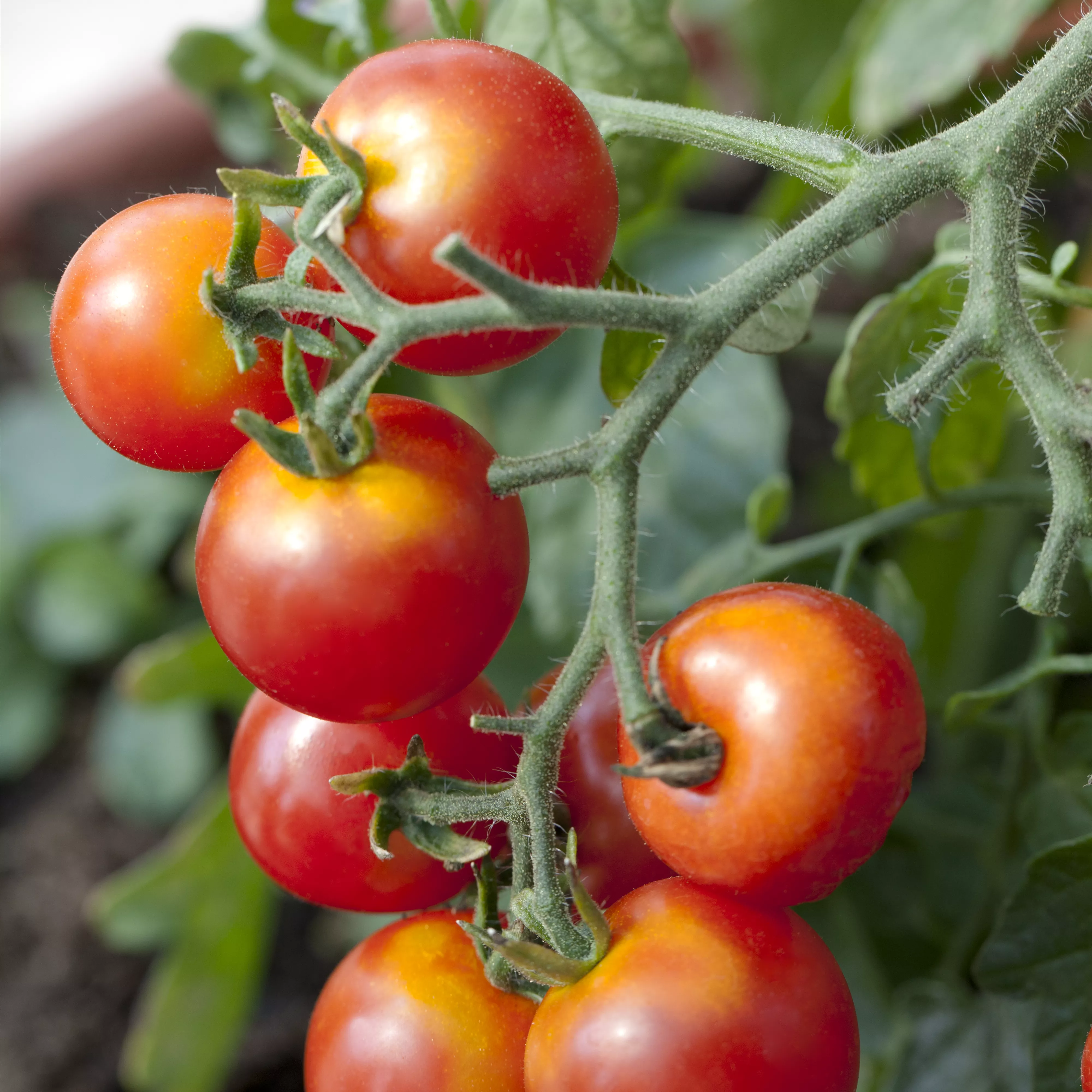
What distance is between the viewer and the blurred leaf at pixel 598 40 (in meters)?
0.65

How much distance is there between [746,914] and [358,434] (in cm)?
20

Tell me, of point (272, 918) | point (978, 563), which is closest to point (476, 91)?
point (978, 563)

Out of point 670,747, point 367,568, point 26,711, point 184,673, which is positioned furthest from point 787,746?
point 26,711

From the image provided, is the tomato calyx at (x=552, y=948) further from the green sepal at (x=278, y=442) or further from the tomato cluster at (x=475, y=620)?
the green sepal at (x=278, y=442)

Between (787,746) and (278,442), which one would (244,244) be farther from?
(787,746)

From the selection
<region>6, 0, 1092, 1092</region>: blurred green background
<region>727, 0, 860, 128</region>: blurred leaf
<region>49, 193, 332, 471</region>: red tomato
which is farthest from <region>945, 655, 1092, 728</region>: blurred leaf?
<region>727, 0, 860, 128</region>: blurred leaf

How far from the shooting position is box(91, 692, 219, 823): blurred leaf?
3.49 feet

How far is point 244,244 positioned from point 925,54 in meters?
0.56

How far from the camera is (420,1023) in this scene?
405 millimetres

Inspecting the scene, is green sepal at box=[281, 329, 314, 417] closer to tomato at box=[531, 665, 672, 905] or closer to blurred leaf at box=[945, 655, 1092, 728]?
tomato at box=[531, 665, 672, 905]

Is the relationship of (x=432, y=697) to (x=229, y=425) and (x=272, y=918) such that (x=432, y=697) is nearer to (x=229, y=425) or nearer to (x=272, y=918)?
(x=229, y=425)

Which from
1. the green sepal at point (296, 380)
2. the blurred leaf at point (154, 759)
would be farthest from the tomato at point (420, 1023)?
the blurred leaf at point (154, 759)

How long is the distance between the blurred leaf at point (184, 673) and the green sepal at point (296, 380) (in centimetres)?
46

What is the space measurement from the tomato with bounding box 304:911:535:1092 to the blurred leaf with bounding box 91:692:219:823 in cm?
68
